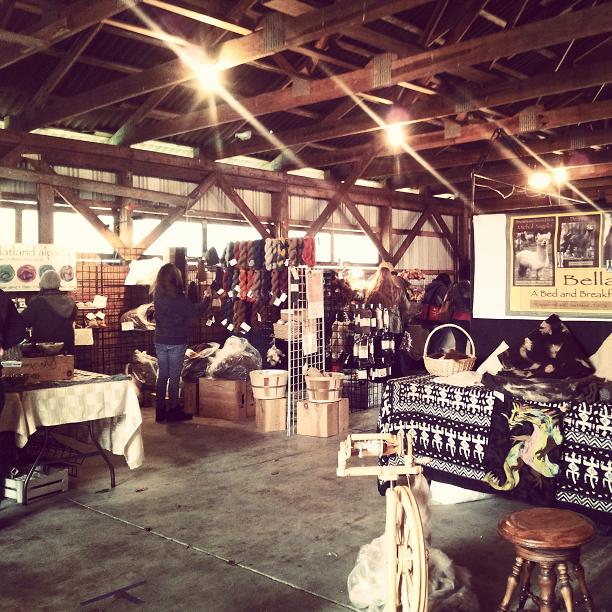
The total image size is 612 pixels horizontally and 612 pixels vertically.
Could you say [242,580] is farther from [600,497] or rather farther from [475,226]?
[475,226]

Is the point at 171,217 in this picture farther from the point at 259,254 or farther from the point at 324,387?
the point at 324,387

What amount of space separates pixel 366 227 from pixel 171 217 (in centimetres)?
470

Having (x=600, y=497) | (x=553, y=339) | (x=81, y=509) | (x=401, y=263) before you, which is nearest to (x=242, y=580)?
(x=81, y=509)

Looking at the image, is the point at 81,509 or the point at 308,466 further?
the point at 308,466

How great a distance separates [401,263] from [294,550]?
11.5m

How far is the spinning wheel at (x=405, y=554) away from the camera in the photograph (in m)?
2.31

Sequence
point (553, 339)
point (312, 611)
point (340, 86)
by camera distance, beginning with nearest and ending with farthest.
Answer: point (312, 611) → point (553, 339) → point (340, 86)

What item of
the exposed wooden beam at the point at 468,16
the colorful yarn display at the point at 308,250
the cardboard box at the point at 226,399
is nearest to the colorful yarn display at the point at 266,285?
the colorful yarn display at the point at 308,250

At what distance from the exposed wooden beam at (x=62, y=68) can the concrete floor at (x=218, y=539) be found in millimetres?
4472

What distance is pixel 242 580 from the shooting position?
3.37 metres

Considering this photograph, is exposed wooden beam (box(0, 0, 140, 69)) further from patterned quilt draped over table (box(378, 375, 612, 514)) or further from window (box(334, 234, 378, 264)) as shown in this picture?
window (box(334, 234, 378, 264))

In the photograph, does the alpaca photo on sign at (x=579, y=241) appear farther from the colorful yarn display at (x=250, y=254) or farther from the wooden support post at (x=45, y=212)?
the wooden support post at (x=45, y=212)

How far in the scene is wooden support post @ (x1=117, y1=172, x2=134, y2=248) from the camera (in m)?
9.64

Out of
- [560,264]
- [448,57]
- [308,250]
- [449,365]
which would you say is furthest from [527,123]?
[449,365]
